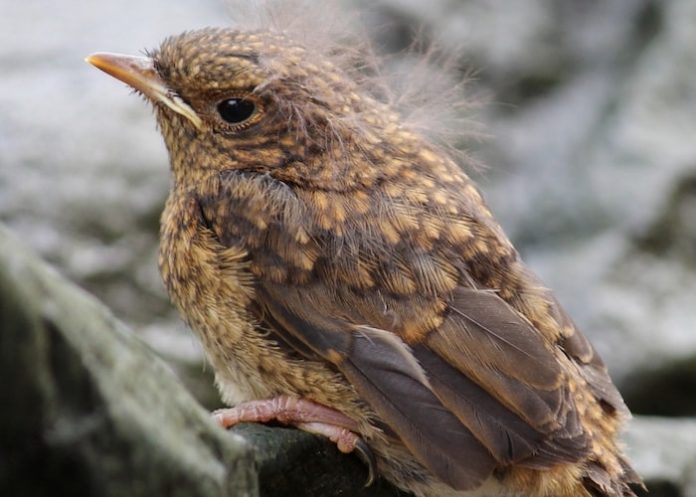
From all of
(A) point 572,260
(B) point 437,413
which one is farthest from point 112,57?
(A) point 572,260

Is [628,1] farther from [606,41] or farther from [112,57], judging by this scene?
[112,57]

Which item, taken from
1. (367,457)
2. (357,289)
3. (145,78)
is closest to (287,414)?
(367,457)

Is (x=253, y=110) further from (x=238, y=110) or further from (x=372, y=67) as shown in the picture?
(x=372, y=67)

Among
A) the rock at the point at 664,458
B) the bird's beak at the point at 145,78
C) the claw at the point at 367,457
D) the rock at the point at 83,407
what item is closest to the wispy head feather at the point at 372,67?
the bird's beak at the point at 145,78

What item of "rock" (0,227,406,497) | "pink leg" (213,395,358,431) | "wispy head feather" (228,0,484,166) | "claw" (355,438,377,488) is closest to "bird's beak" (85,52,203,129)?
"wispy head feather" (228,0,484,166)

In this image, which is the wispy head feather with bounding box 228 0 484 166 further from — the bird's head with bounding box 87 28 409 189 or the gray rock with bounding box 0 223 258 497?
the gray rock with bounding box 0 223 258 497

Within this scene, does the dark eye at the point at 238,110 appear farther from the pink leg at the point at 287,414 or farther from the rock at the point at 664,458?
the rock at the point at 664,458
